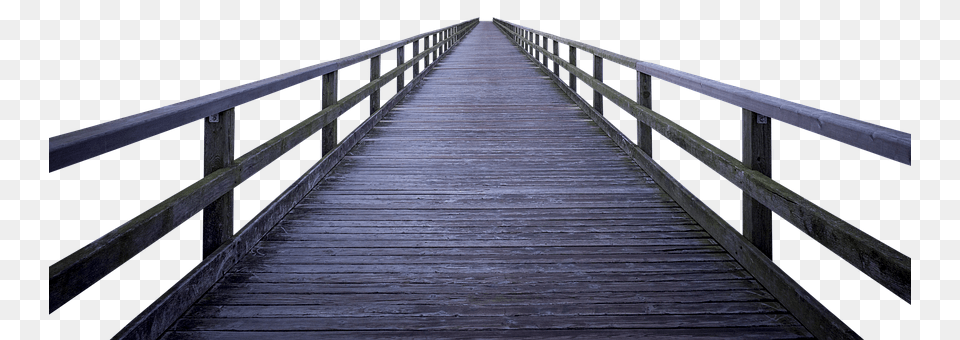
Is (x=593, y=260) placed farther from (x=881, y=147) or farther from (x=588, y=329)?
(x=881, y=147)

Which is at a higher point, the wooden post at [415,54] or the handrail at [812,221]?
the wooden post at [415,54]

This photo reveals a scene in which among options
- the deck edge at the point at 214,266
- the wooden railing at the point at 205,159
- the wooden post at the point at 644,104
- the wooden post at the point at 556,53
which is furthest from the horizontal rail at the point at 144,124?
the wooden post at the point at 556,53

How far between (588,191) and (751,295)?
1.87 meters

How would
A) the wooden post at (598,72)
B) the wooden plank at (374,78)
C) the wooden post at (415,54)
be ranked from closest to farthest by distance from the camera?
1. the wooden post at (598,72)
2. the wooden plank at (374,78)
3. the wooden post at (415,54)

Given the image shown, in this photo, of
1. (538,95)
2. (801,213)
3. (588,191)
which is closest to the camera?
(801,213)

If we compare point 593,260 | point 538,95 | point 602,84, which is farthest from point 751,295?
point 538,95

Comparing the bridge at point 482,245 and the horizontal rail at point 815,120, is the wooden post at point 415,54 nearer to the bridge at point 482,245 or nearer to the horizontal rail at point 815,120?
the bridge at point 482,245

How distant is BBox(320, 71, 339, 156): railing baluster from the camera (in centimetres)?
523

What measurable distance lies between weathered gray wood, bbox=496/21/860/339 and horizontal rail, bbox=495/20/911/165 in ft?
Answer: 2.04

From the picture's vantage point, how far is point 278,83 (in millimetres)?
3865

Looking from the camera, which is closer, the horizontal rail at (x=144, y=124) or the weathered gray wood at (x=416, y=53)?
the horizontal rail at (x=144, y=124)

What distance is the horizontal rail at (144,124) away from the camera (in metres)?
2.03

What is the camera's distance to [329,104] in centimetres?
533

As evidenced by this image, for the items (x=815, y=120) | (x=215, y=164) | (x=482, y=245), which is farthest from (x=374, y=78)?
(x=815, y=120)
